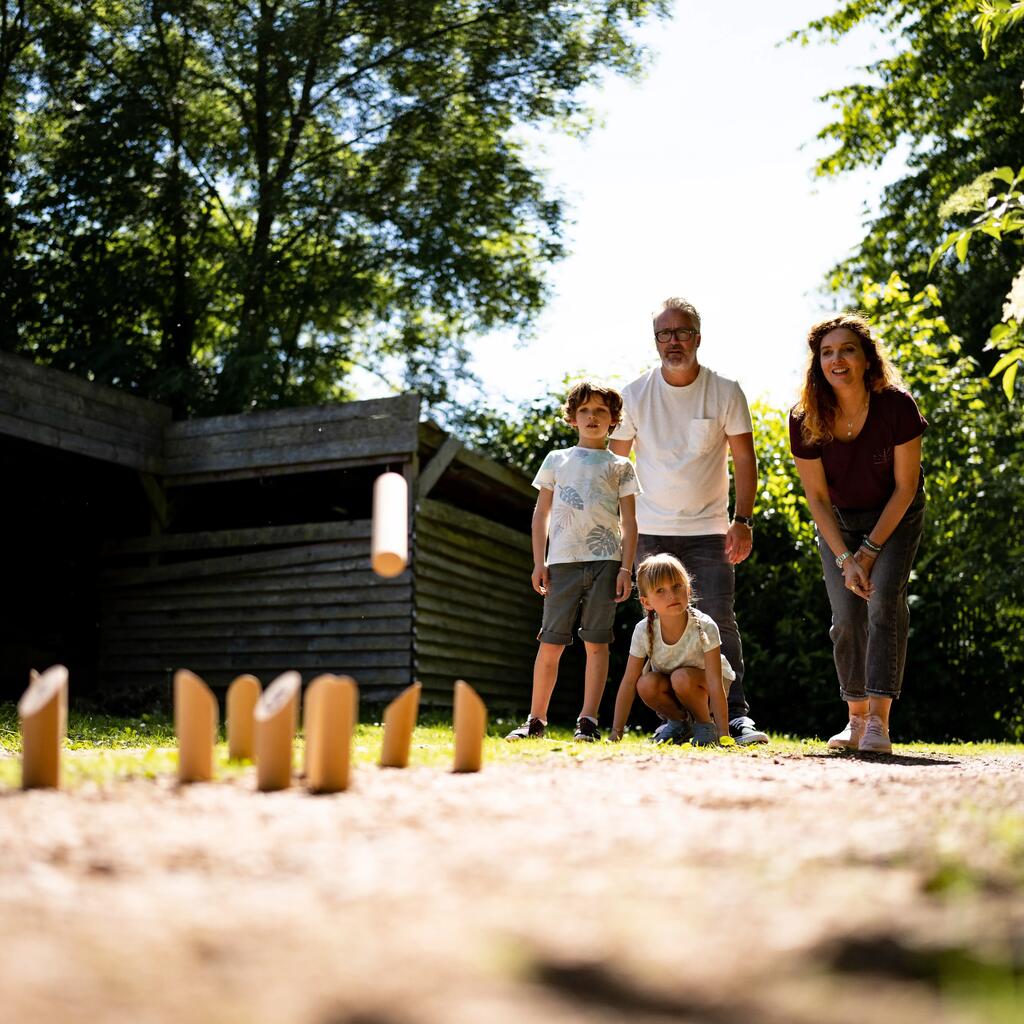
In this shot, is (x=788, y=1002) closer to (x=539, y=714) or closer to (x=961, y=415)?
(x=539, y=714)

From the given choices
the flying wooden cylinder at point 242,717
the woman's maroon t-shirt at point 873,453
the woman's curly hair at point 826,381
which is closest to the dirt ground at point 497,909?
the flying wooden cylinder at point 242,717

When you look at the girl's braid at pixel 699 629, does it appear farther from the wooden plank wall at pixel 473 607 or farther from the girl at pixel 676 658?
the wooden plank wall at pixel 473 607

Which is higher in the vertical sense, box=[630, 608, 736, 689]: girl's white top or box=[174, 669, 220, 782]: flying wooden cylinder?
box=[630, 608, 736, 689]: girl's white top

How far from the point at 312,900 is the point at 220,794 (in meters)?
1.14

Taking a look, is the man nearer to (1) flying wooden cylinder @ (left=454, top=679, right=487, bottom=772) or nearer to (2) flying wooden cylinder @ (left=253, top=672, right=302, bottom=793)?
(1) flying wooden cylinder @ (left=454, top=679, right=487, bottom=772)

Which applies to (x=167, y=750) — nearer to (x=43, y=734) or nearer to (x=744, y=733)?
(x=43, y=734)

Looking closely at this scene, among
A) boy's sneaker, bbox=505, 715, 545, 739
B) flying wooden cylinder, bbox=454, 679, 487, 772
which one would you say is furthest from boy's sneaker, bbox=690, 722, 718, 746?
flying wooden cylinder, bbox=454, 679, 487, 772

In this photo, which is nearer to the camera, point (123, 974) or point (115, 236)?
point (123, 974)

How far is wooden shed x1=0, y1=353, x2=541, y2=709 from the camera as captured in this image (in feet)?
36.5

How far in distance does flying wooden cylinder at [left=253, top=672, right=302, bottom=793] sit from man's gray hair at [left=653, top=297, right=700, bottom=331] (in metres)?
3.92

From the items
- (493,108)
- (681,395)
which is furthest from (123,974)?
(493,108)

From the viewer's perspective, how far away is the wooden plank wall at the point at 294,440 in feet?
35.8

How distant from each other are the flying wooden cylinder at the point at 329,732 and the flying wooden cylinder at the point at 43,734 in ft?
1.83

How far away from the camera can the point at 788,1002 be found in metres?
1.21
